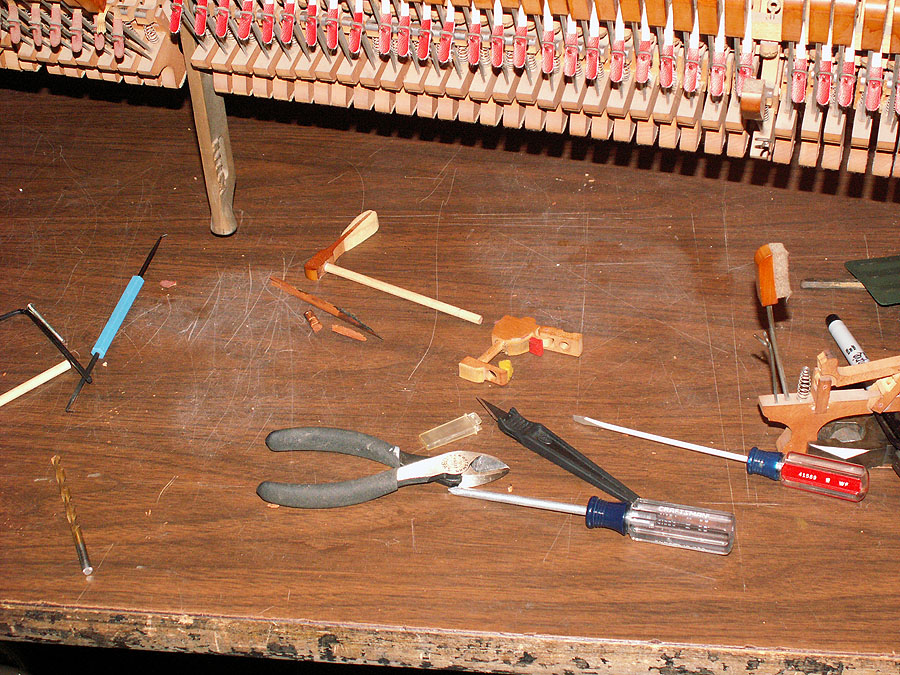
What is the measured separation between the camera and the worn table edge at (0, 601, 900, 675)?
1.02m

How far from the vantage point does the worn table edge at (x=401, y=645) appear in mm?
1019

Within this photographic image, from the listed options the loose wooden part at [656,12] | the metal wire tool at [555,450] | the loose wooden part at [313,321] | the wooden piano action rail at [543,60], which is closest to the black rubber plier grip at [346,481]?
the metal wire tool at [555,450]

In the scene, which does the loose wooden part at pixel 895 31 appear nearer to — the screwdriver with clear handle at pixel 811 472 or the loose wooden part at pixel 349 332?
the screwdriver with clear handle at pixel 811 472

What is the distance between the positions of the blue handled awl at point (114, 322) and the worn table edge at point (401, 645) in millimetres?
343

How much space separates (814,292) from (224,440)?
2.74 ft

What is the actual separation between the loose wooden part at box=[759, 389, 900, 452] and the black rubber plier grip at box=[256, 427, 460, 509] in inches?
14.9

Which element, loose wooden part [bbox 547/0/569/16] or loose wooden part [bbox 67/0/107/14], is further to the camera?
loose wooden part [bbox 67/0/107/14]

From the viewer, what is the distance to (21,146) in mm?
1836

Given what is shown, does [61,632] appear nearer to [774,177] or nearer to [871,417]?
[871,417]

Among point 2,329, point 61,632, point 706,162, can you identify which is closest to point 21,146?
point 2,329

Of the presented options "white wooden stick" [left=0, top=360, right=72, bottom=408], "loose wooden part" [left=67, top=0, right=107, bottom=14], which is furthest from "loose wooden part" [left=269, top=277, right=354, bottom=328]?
"loose wooden part" [left=67, top=0, right=107, bottom=14]

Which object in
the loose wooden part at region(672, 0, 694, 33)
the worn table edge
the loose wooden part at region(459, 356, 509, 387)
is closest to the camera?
the worn table edge

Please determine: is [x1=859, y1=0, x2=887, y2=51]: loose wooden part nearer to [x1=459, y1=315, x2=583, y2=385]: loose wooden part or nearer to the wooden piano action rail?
the wooden piano action rail

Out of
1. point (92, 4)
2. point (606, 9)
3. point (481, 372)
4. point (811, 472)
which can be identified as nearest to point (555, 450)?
point (481, 372)
